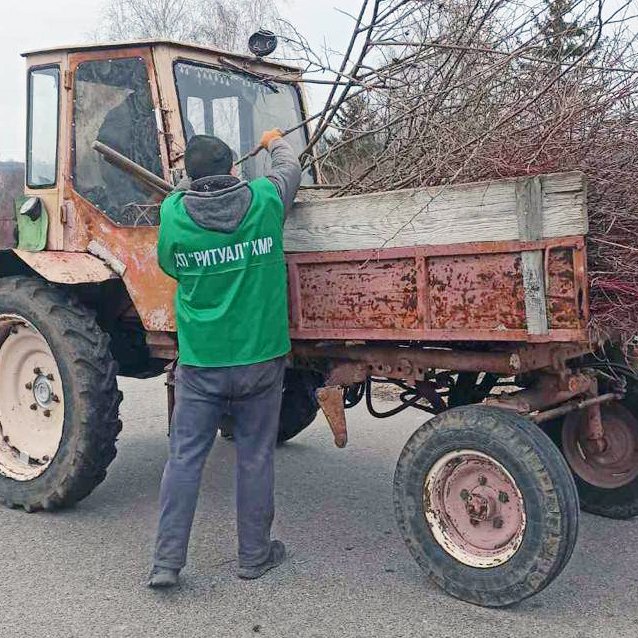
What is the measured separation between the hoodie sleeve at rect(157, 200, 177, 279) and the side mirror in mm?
1363

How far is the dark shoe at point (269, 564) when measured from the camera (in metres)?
3.89

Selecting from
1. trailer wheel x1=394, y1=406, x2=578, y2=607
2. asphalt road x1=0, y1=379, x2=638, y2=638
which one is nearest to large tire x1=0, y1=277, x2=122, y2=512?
asphalt road x1=0, y1=379, x2=638, y2=638

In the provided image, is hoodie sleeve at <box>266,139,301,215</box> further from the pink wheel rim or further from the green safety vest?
the pink wheel rim

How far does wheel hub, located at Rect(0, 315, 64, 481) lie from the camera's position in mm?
4883

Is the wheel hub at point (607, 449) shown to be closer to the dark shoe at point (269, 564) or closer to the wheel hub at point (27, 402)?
the dark shoe at point (269, 564)

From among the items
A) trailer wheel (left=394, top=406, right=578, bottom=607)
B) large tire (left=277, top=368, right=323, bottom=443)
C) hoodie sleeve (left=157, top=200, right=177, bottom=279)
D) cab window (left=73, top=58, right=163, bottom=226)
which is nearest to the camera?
trailer wheel (left=394, top=406, right=578, bottom=607)

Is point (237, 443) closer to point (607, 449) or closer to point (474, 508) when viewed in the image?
point (474, 508)

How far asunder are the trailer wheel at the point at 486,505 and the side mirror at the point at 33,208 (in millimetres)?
2607

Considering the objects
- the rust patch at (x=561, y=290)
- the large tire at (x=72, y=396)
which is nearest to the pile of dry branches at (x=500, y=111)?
the rust patch at (x=561, y=290)

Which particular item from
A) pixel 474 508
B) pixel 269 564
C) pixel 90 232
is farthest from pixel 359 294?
pixel 90 232

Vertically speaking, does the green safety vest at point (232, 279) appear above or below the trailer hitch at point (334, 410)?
above

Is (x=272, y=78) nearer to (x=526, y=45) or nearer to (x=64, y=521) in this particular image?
(x=526, y=45)

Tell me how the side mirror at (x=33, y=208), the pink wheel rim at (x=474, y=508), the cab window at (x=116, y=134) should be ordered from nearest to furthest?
the pink wheel rim at (x=474, y=508), the cab window at (x=116, y=134), the side mirror at (x=33, y=208)

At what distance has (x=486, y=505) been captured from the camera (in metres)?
3.58
